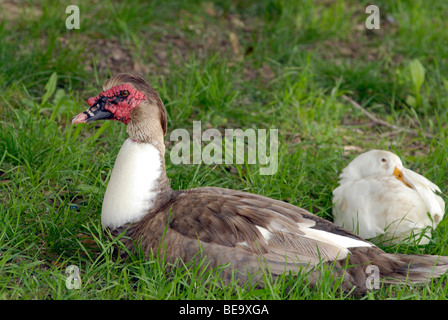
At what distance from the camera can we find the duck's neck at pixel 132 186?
3418mm

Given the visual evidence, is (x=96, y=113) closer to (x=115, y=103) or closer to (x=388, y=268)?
(x=115, y=103)

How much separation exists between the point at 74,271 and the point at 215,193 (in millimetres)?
865

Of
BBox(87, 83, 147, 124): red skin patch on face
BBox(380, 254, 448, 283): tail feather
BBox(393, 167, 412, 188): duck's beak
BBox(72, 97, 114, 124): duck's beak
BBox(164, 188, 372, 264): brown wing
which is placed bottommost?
BBox(380, 254, 448, 283): tail feather

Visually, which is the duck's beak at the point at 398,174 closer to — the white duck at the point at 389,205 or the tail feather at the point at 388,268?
the white duck at the point at 389,205

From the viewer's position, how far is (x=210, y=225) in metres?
3.31

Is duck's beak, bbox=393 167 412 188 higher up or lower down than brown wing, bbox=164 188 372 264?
higher up

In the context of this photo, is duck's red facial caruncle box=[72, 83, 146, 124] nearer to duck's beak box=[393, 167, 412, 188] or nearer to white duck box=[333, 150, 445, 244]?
white duck box=[333, 150, 445, 244]

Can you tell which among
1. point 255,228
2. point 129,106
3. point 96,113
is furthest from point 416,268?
point 96,113

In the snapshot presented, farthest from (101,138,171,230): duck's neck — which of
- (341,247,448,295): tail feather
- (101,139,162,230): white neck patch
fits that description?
(341,247,448,295): tail feather

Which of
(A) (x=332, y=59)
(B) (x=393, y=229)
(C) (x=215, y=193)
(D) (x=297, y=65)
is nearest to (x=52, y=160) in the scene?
(C) (x=215, y=193)

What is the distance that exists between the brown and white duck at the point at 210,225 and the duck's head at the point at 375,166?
32.0 inches

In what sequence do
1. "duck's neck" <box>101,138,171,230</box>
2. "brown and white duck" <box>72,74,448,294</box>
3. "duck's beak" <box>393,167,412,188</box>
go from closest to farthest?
"brown and white duck" <box>72,74,448,294</box>, "duck's neck" <box>101,138,171,230</box>, "duck's beak" <box>393,167,412,188</box>

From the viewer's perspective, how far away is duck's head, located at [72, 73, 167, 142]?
3.46 meters

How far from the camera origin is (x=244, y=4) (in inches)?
260
